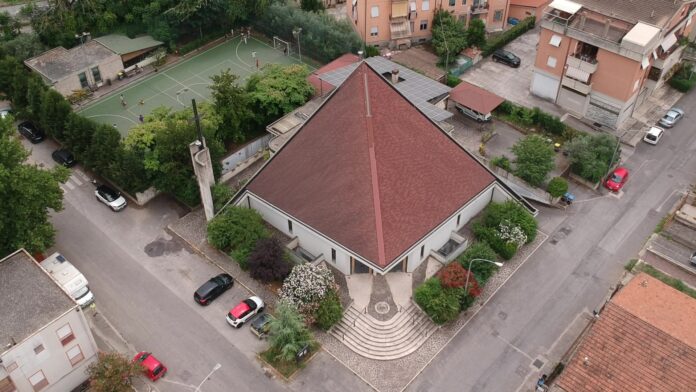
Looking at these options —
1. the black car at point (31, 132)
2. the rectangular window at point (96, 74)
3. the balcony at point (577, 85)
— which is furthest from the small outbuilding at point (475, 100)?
the black car at point (31, 132)

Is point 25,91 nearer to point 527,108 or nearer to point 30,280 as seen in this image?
point 30,280

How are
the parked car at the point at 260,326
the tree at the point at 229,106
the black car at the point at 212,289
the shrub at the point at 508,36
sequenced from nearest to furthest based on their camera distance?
1. the parked car at the point at 260,326
2. the black car at the point at 212,289
3. the tree at the point at 229,106
4. the shrub at the point at 508,36

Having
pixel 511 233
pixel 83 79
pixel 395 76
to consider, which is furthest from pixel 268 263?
pixel 83 79

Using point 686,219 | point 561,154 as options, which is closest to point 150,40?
point 561,154

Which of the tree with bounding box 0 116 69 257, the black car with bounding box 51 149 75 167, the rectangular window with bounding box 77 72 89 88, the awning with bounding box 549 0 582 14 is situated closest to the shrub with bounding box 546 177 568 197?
the awning with bounding box 549 0 582 14

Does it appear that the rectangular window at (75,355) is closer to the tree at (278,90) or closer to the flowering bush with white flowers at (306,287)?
the flowering bush with white flowers at (306,287)

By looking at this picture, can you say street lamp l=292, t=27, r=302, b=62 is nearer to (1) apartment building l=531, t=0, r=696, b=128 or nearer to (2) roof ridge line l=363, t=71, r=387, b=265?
(2) roof ridge line l=363, t=71, r=387, b=265
